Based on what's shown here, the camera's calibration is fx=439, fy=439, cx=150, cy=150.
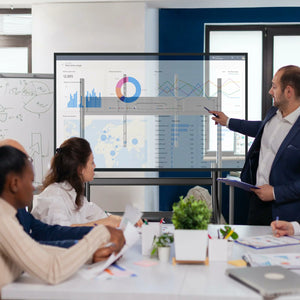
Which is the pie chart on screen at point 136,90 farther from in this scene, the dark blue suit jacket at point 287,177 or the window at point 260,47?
the dark blue suit jacket at point 287,177

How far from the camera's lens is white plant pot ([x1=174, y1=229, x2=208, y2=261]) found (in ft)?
4.91

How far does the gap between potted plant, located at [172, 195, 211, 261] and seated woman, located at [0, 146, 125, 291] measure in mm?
296

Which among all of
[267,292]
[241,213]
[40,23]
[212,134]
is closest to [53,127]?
[40,23]

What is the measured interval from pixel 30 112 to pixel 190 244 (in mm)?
3017

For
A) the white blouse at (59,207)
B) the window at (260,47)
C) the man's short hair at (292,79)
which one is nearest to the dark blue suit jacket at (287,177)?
the man's short hair at (292,79)

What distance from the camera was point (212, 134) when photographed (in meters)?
3.91

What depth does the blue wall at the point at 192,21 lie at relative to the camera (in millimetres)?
4801

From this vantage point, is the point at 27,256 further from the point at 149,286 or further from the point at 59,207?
the point at 59,207

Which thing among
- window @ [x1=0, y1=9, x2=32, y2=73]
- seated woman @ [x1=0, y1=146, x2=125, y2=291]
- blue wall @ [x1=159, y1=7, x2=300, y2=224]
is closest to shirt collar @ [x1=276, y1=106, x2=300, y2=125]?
seated woman @ [x1=0, y1=146, x2=125, y2=291]

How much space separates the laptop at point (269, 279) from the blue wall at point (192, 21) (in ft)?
11.3

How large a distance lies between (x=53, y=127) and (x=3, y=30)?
1.53 m

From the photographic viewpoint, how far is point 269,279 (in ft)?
4.27

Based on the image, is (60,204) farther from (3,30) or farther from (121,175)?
(3,30)

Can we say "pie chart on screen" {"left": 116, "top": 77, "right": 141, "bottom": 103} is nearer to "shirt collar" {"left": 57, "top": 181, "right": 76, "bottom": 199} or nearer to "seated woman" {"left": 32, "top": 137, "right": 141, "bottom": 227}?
"seated woman" {"left": 32, "top": 137, "right": 141, "bottom": 227}
